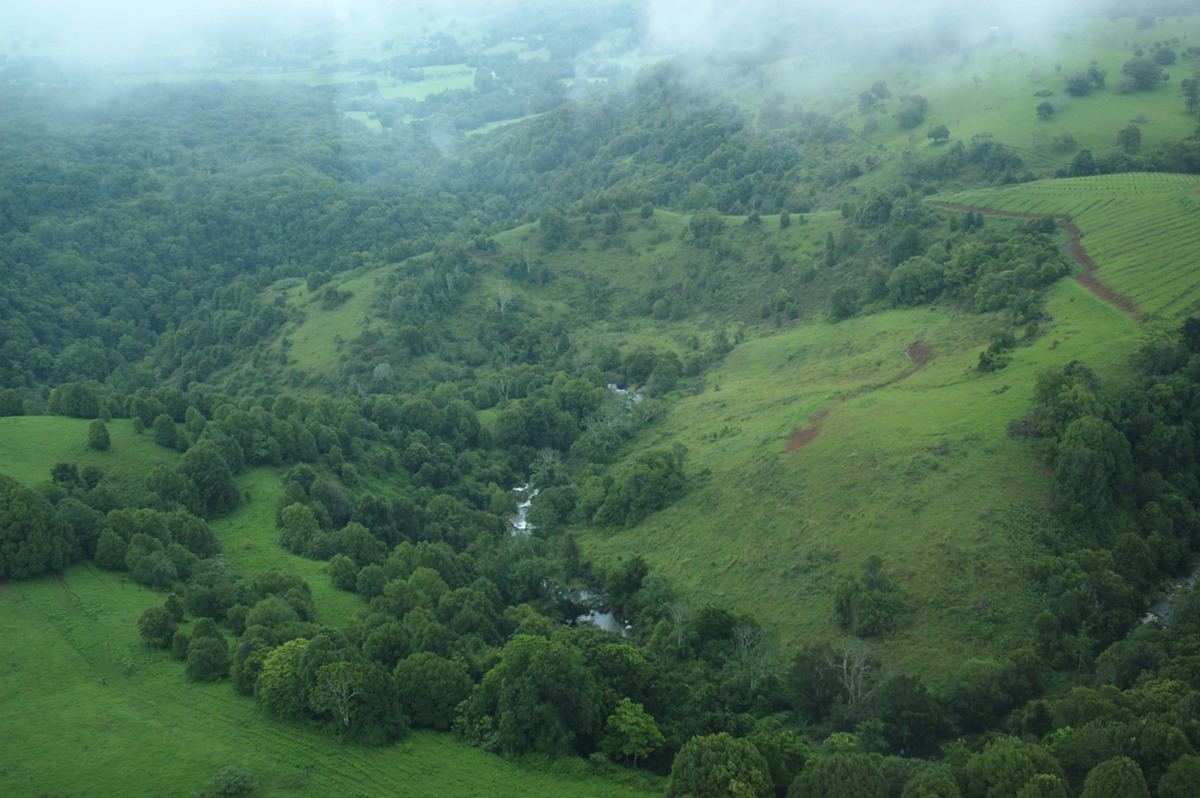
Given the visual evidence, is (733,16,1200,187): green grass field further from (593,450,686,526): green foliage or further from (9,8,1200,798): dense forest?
(593,450,686,526): green foliage

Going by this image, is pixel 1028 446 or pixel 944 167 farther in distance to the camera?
pixel 944 167

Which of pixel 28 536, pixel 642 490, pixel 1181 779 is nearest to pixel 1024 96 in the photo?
pixel 642 490

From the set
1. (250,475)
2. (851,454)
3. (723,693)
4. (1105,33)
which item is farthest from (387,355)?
(1105,33)

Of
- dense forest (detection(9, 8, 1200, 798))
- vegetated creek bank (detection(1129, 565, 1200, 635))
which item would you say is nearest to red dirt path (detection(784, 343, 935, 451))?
dense forest (detection(9, 8, 1200, 798))

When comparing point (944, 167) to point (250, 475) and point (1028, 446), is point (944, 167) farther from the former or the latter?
point (250, 475)

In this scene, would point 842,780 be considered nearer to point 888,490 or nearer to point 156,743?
point 156,743

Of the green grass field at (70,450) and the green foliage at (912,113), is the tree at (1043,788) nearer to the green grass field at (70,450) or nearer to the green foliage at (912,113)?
the green grass field at (70,450)
